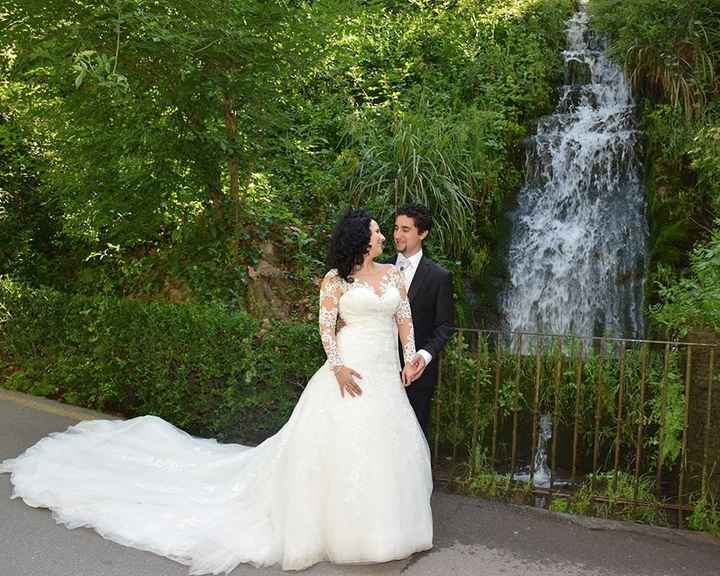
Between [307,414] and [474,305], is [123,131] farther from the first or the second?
[474,305]

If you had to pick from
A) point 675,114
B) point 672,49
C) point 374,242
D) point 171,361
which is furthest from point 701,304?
point 672,49

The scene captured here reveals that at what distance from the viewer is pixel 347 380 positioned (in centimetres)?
453

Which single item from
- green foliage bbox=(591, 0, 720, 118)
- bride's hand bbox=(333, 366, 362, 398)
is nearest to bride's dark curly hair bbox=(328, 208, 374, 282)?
bride's hand bbox=(333, 366, 362, 398)

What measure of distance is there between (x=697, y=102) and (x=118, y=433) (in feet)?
34.1

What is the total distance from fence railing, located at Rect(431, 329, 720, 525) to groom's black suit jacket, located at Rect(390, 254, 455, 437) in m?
0.51

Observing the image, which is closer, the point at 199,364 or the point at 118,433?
the point at 118,433

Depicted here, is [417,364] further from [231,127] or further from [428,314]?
[231,127]

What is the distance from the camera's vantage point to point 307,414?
4.61m

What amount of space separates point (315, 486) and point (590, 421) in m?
4.81

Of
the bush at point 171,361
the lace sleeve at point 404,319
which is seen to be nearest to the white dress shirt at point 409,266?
the lace sleeve at point 404,319

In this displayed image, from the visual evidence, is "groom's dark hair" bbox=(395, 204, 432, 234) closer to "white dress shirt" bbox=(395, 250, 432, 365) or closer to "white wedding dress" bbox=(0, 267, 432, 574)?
"white dress shirt" bbox=(395, 250, 432, 365)

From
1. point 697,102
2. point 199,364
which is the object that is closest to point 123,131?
point 199,364

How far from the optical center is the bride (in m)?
4.23

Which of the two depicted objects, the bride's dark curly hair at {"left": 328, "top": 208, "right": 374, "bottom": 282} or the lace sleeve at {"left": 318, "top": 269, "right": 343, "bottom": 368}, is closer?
the bride's dark curly hair at {"left": 328, "top": 208, "right": 374, "bottom": 282}
